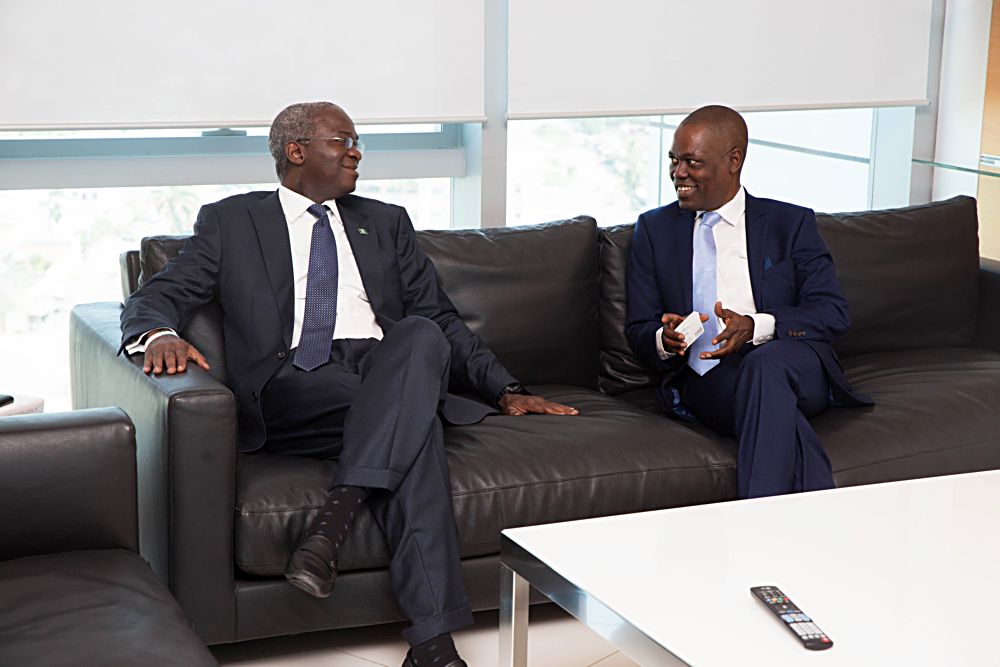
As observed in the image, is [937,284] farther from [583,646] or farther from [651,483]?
[583,646]

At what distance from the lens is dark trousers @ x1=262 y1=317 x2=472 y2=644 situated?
2.65m

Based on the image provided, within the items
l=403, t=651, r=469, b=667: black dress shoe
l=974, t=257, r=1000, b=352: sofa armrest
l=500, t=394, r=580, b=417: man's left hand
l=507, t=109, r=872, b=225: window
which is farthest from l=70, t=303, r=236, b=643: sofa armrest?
l=974, t=257, r=1000, b=352: sofa armrest

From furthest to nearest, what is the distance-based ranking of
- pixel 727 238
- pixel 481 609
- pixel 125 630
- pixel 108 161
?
pixel 108 161, pixel 727 238, pixel 481 609, pixel 125 630

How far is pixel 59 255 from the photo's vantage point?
3844 mm

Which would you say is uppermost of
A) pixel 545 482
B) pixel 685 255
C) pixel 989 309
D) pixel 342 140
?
pixel 342 140

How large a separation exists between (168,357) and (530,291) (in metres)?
1.16

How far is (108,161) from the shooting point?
150 inches

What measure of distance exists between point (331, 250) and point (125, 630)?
4.74ft

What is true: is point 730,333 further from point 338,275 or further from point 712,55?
point 712,55

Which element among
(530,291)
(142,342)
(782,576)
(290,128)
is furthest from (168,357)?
(782,576)

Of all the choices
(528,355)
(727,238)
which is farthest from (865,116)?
(528,355)

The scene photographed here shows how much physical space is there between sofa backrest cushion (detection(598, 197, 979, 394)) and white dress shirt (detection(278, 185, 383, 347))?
1.50m

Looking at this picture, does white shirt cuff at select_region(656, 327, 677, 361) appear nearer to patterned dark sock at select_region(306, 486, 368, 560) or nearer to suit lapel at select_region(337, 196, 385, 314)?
suit lapel at select_region(337, 196, 385, 314)

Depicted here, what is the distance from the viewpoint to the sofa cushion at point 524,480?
2.66 metres
